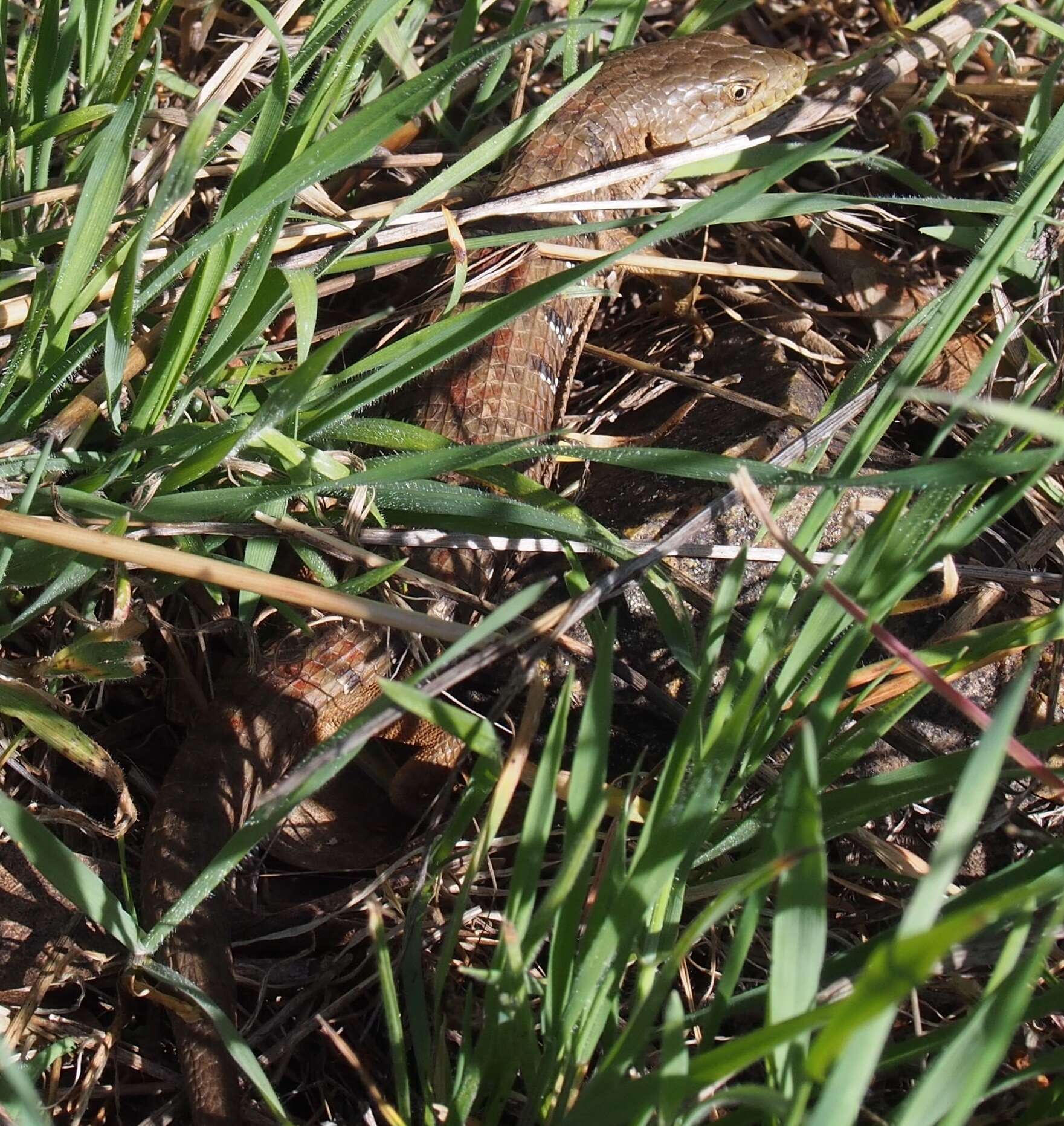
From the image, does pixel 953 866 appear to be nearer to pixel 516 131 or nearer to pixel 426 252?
pixel 426 252

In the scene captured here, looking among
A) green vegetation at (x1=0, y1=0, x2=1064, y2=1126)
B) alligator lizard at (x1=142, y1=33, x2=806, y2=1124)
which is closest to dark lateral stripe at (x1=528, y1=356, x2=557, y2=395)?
alligator lizard at (x1=142, y1=33, x2=806, y2=1124)

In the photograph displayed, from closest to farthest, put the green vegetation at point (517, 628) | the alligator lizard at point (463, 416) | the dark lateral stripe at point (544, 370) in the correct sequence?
1. the green vegetation at point (517, 628)
2. the alligator lizard at point (463, 416)
3. the dark lateral stripe at point (544, 370)

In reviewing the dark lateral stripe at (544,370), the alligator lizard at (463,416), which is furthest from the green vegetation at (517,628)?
the dark lateral stripe at (544,370)

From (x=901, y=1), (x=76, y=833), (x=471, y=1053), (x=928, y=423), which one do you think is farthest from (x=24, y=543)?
(x=901, y=1)

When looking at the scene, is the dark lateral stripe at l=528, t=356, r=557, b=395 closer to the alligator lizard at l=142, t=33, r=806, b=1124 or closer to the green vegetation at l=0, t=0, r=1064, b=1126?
the alligator lizard at l=142, t=33, r=806, b=1124

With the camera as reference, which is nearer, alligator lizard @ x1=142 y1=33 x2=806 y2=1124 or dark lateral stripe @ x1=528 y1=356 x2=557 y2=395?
alligator lizard @ x1=142 y1=33 x2=806 y2=1124

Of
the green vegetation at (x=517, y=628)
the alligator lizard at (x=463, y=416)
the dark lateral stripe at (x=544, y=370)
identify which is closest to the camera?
the green vegetation at (x=517, y=628)

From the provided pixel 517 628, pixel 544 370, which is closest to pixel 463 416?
pixel 544 370

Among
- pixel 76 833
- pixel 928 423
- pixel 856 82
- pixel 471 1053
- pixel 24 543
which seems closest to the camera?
pixel 471 1053

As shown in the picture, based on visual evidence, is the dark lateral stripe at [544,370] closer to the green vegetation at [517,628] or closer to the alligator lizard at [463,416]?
the alligator lizard at [463,416]
